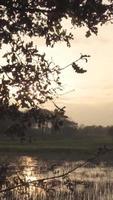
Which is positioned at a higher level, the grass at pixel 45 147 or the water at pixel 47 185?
the grass at pixel 45 147

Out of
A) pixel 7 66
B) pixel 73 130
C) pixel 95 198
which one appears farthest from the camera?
pixel 73 130

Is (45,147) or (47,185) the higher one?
(45,147)

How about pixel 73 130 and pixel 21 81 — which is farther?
pixel 73 130

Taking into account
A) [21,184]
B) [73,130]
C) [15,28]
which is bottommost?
[21,184]

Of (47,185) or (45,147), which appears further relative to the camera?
(45,147)

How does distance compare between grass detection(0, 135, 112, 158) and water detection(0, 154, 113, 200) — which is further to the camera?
grass detection(0, 135, 112, 158)

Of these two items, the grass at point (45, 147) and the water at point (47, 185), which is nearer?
the water at point (47, 185)

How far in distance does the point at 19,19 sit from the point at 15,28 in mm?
149

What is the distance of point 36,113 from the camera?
26.7ft

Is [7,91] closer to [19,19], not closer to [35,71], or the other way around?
[35,71]

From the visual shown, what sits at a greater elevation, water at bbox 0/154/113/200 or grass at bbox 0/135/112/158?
grass at bbox 0/135/112/158

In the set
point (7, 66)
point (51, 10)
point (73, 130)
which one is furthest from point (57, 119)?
point (73, 130)

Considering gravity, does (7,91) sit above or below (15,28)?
below

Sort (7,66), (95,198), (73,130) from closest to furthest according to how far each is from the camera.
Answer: (7,66)
(95,198)
(73,130)
